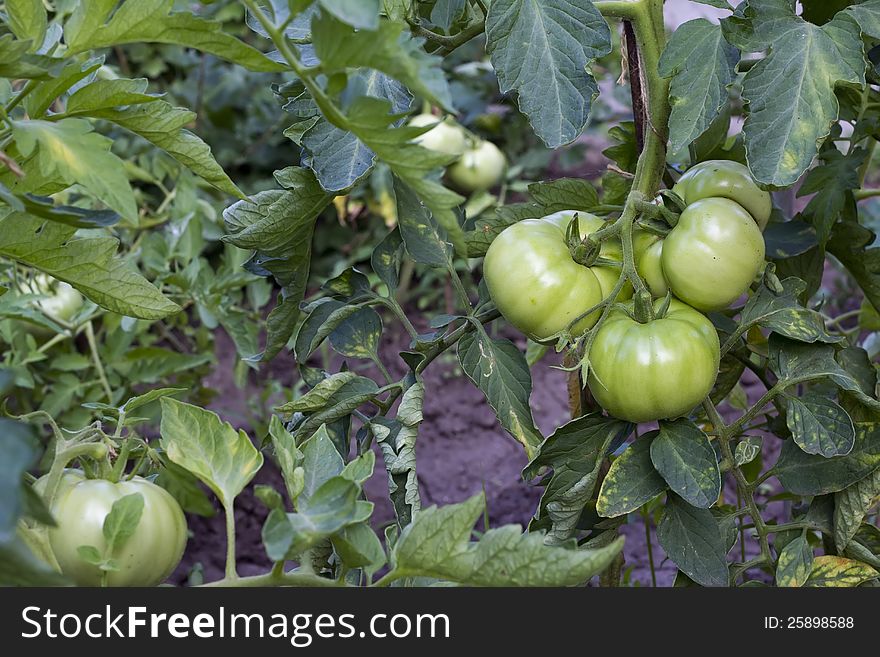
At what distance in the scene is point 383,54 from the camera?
51 centimetres

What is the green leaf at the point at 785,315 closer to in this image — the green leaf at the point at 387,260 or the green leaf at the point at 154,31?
the green leaf at the point at 387,260

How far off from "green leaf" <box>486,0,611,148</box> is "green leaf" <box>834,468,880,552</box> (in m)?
0.43

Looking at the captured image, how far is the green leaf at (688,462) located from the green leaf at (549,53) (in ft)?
0.91

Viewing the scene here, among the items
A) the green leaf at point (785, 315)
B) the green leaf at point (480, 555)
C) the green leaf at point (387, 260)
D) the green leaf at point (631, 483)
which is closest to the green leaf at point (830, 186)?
the green leaf at point (785, 315)

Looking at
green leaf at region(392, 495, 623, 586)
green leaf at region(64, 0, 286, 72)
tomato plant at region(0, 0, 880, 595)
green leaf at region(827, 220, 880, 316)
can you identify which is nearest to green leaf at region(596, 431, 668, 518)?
Answer: tomato plant at region(0, 0, 880, 595)

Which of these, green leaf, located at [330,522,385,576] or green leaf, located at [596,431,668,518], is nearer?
green leaf, located at [330,522,385,576]

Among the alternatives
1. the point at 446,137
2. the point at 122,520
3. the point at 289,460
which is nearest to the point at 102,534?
the point at 122,520

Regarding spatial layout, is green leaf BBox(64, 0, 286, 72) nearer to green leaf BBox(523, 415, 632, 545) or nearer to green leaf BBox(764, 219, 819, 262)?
green leaf BBox(523, 415, 632, 545)

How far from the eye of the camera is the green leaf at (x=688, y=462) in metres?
0.77

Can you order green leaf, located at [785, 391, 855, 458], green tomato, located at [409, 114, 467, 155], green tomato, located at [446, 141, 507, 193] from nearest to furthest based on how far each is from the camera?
green leaf, located at [785, 391, 855, 458] < green tomato, located at [409, 114, 467, 155] < green tomato, located at [446, 141, 507, 193]

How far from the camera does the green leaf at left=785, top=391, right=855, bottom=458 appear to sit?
0.81 metres

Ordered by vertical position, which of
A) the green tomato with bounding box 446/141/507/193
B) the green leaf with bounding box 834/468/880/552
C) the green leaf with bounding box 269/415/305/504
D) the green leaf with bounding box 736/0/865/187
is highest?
the green leaf with bounding box 736/0/865/187

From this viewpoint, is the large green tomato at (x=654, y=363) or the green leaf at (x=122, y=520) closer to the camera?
the green leaf at (x=122, y=520)

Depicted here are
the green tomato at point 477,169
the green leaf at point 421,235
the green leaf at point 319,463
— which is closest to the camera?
the green leaf at point 319,463
